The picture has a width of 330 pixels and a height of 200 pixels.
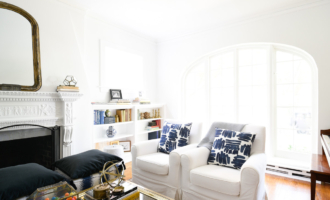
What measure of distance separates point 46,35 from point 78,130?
141 centimetres

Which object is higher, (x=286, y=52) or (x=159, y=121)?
(x=286, y=52)

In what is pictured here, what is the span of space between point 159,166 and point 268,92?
2.35 metres

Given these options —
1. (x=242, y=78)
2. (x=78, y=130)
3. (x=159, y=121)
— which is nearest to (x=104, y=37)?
(x=78, y=130)

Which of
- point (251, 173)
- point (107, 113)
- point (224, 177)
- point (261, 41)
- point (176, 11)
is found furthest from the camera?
point (107, 113)

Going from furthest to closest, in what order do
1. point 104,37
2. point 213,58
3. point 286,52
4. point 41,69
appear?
point 213,58 < point 104,37 < point 286,52 < point 41,69

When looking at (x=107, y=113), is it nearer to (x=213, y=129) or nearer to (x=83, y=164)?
(x=83, y=164)

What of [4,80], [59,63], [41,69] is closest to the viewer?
[4,80]

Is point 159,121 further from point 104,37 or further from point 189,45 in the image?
point 104,37

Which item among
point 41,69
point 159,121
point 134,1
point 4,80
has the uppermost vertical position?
point 134,1

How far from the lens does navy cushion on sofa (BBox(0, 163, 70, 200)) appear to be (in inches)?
57.3

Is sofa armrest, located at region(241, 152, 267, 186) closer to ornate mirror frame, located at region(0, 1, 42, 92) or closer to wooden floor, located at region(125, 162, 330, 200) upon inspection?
wooden floor, located at region(125, 162, 330, 200)

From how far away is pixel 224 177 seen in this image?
6.25 ft

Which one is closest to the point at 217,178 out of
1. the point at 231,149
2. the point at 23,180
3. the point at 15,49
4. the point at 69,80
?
the point at 231,149

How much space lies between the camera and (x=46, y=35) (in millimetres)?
2684
